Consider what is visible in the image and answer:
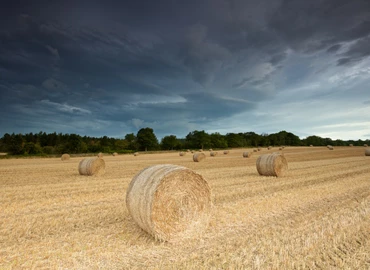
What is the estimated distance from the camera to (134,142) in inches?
3334

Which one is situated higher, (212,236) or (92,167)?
(92,167)

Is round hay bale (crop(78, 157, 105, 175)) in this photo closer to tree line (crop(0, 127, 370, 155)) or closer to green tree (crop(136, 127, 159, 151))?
tree line (crop(0, 127, 370, 155))

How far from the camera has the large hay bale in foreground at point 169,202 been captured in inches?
Result: 203

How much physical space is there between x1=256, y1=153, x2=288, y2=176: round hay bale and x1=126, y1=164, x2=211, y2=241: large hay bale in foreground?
833 centimetres

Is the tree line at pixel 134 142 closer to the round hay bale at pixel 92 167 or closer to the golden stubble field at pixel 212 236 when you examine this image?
the round hay bale at pixel 92 167

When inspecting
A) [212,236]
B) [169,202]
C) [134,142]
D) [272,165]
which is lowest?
[212,236]

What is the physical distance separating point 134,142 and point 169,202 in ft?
266

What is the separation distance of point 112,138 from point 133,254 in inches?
3793

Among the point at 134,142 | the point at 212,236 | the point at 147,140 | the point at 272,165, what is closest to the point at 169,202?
the point at 212,236

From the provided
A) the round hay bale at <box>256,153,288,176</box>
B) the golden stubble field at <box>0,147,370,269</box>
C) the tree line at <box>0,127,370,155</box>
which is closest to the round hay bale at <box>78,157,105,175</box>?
the golden stubble field at <box>0,147,370,269</box>

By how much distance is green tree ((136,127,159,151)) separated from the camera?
82.0 meters

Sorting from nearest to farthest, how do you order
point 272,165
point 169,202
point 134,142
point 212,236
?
point 212,236
point 169,202
point 272,165
point 134,142

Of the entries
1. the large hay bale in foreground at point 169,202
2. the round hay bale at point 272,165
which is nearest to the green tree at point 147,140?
the round hay bale at point 272,165

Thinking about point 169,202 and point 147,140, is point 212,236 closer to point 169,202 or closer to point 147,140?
point 169,202
